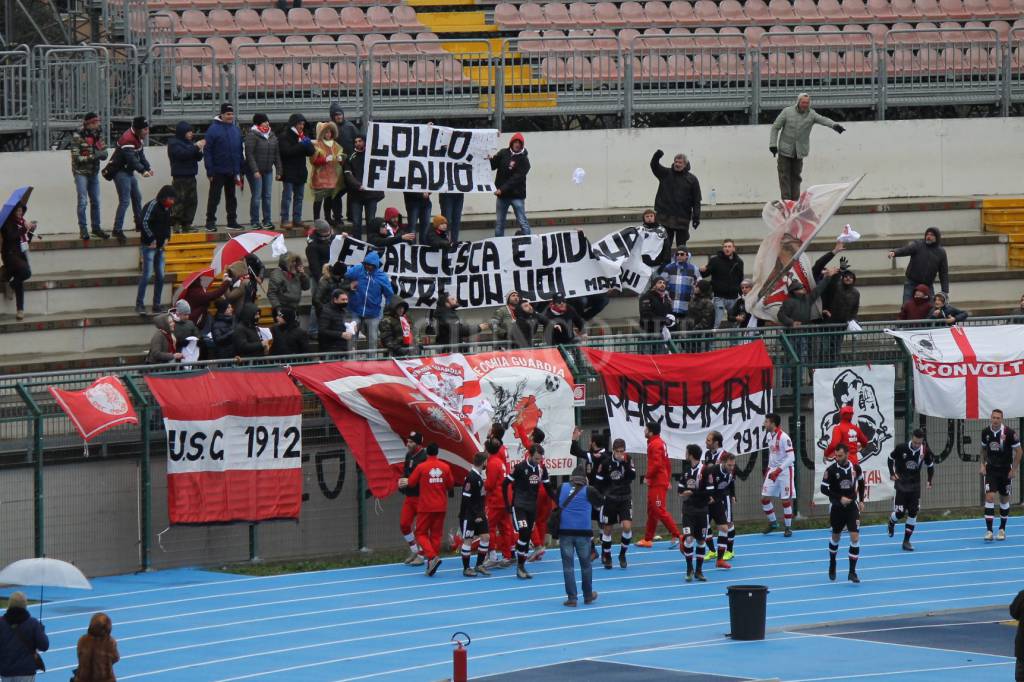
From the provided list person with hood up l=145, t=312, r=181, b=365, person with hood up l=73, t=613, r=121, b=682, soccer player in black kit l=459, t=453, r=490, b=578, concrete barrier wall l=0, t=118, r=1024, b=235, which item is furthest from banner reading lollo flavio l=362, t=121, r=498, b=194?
person with hood up l=73, t=613, r=121, b=682

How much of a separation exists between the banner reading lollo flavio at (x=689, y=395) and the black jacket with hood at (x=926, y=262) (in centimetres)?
413

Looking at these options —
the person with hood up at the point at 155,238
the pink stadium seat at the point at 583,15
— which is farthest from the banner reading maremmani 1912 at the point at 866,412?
the pink stadium seat at the point at 583,15

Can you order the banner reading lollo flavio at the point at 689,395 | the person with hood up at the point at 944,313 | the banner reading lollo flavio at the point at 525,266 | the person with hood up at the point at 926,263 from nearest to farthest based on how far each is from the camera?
the banner reading lollo flavio at the point at 689,395
the banner reading lollo flavio at the point at 525,266
the person with hood up at the point at 944,313
the person with hood up at the point at 926,263

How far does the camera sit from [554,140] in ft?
106

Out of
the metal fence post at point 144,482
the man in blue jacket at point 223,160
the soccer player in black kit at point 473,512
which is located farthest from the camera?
the man in blue jacket at point 223,160

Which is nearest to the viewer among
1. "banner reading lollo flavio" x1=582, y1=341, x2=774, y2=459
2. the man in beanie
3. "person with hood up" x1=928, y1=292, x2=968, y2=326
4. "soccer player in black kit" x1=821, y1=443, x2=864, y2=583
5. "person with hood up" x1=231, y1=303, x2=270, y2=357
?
the man in beanie

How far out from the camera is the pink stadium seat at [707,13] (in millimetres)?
36625

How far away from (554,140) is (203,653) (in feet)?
49.6

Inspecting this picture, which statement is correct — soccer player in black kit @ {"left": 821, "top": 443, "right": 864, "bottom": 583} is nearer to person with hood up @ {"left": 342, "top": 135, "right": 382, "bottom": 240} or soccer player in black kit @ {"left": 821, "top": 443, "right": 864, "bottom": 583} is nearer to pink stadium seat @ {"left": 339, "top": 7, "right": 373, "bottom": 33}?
person with hood up @ {"left": 342, "top": 135, "right": 382, "bottom": 240}

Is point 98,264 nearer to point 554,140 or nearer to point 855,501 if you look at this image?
point 554,140

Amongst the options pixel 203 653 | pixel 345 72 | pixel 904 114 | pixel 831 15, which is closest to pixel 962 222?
pixel 904 114

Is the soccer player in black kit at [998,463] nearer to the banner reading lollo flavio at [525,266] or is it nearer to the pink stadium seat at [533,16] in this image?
the banner reading lollo flavio at [525,266]

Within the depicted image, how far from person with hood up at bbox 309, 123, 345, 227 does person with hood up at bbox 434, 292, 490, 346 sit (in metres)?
3.06

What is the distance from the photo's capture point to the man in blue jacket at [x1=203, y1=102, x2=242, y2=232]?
2748cm
